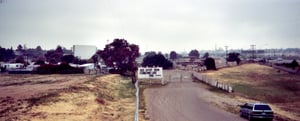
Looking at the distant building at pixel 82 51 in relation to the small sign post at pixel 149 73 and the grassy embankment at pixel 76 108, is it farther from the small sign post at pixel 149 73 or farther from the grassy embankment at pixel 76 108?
the grassy embankment at pixel 76 108

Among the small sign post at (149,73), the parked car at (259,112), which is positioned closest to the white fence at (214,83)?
the small sign post at (149,73)

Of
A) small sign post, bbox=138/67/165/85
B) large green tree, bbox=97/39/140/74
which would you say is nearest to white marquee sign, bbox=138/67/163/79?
small sign post, bbox=138/67/165/85

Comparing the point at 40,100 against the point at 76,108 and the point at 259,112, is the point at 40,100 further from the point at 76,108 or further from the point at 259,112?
the point at 259,112

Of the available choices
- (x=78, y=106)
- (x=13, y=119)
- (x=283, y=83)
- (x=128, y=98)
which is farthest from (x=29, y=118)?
(x=283, y=83)

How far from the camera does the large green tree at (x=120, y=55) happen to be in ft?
280

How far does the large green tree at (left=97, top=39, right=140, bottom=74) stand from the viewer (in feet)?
280

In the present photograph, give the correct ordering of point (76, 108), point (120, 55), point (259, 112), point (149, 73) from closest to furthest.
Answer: point (259, 112), point (76, 108), point (149, 73), point (120, 55)

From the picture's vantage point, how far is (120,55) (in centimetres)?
8506

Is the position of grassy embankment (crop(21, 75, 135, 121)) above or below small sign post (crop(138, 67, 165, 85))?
below

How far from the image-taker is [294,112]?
3850 cm

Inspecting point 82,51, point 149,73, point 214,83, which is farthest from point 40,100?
point 82,51

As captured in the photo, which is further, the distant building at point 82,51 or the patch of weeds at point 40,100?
the distant building at point 82,51

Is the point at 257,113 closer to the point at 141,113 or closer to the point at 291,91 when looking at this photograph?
the point at 141,113

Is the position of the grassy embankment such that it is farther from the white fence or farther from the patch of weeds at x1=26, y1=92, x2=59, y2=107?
the white fence
